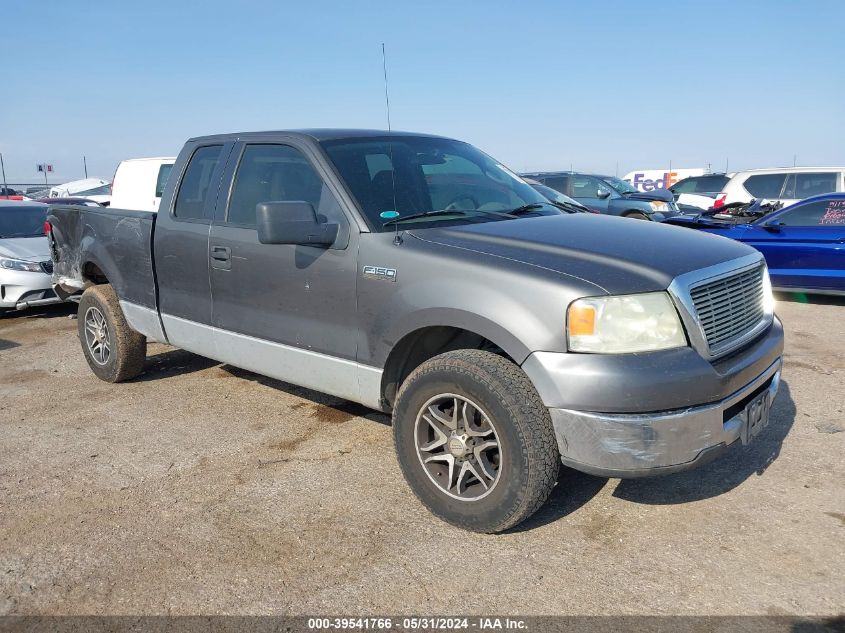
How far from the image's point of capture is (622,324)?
272cm

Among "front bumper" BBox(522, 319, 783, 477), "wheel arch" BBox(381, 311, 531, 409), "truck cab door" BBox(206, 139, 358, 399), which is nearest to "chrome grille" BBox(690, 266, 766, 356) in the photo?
"front bumper" BBox(522, 319, 783, 477)

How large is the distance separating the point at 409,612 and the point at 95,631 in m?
1.17

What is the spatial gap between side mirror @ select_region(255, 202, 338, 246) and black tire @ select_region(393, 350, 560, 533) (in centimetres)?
89

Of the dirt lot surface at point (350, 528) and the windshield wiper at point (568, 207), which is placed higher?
the windshield wiper at point (568, 207)

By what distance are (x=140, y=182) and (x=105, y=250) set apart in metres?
4.74

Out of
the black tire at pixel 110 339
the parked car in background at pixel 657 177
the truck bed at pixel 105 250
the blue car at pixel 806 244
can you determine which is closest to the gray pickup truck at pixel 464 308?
the truck bed at pixel 105 250

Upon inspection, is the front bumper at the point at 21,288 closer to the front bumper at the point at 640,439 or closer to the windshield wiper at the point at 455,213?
the windshield wiper at the point at 455,213

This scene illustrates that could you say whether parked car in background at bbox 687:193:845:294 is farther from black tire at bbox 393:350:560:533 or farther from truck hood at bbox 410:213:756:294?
black tire at bbox 393:350:560:533

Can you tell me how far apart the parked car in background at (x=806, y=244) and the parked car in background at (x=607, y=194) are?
14.6 ft

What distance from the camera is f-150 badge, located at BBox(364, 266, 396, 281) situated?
10.8 feet

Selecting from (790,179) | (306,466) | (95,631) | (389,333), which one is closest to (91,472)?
(306,466)

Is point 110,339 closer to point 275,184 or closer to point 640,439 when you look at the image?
point 275,184

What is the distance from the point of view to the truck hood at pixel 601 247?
2.82 m

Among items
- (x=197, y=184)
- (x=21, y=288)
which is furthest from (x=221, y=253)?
(x=21, y=288)
